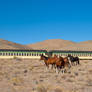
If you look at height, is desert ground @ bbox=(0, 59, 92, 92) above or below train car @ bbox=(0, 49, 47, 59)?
below

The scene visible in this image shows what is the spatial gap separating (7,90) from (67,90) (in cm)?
350

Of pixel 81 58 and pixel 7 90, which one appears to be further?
pixel 81 58

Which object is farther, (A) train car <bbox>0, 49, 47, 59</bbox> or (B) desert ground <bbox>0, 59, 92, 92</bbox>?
(A) train car <bbox>0, 49, 47, 59</bbox>

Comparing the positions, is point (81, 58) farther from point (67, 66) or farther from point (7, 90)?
point (7, 90)

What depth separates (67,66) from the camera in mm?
23844

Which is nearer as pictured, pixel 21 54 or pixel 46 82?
pixel 46 82

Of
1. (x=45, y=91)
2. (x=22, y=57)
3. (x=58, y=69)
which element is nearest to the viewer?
(x=45, y=91)

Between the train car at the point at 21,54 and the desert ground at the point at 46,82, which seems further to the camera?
the train car at the point at 21,54

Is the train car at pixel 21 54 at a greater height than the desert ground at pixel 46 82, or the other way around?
the train car at pixel 21 54

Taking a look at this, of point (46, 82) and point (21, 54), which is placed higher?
point (21, 54)

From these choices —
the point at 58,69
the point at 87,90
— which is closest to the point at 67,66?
the point at 58,69

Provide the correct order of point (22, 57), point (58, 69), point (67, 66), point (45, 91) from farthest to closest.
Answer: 1. point (22, 57)
2. point (67, 66)
3. point (58, 69)
4. point (45, 91)

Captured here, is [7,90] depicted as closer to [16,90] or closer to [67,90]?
[16,90]

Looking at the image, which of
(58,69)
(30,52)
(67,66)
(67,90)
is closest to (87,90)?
(67,90)
